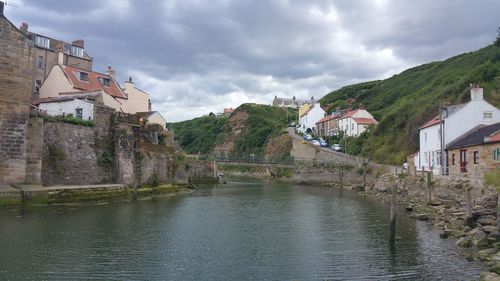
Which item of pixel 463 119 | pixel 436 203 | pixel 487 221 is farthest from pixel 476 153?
pixel 487 221

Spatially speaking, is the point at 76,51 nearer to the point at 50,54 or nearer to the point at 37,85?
the point at 50,54

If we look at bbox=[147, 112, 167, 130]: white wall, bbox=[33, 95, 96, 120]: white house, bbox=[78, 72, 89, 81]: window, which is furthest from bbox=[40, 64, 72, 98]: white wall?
bbox=[147, 112, 167, 130]: white wall

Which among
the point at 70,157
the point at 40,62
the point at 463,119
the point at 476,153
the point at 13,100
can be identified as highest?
the point at 40,62

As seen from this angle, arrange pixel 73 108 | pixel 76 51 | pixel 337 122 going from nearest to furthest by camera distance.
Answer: pixel 73 108 < pixel 76 51 < pixel 337 122

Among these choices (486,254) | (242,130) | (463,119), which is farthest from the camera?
(242,130)

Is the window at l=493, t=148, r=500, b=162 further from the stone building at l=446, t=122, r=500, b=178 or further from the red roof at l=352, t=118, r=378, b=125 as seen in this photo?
the red roof at l=352, t=118, r=378, b=125

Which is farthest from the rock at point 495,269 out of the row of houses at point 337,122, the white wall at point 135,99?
the row of houses at point 337,122

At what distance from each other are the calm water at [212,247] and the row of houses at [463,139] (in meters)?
7.26

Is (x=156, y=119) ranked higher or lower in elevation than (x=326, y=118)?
lower

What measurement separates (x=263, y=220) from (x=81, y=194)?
45.5 ft

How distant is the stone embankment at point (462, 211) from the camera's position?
1863 cm

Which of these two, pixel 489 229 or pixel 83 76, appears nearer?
pixel 489 229

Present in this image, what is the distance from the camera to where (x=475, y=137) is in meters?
34.3

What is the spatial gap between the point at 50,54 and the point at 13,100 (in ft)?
98.2
